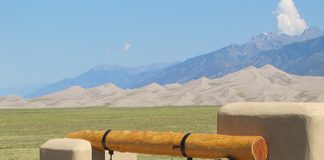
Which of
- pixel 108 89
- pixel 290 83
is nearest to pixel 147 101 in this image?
pixel 108 89

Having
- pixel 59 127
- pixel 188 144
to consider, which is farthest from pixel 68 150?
pixel 59 127

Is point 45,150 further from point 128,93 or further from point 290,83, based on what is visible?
point 290,83

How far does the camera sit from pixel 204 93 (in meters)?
166

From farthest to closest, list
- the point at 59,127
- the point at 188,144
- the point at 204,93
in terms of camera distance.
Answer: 1. the point at 204,93
2. the point at 59,127
3. the point at 188,144

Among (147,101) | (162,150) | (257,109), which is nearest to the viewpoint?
(257,109)

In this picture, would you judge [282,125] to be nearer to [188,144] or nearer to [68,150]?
[188,144]

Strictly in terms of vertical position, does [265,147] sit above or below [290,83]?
below

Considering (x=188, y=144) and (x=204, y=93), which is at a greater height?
(x=204, y=93)

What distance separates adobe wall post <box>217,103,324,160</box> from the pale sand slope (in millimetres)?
136765

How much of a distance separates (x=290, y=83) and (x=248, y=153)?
172285 mm

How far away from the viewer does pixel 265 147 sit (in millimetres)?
10672

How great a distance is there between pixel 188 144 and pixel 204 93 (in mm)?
155481

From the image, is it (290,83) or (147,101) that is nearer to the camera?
(147,101)

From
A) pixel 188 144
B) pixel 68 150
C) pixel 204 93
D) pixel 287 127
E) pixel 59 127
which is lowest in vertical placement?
pixel 68 150
